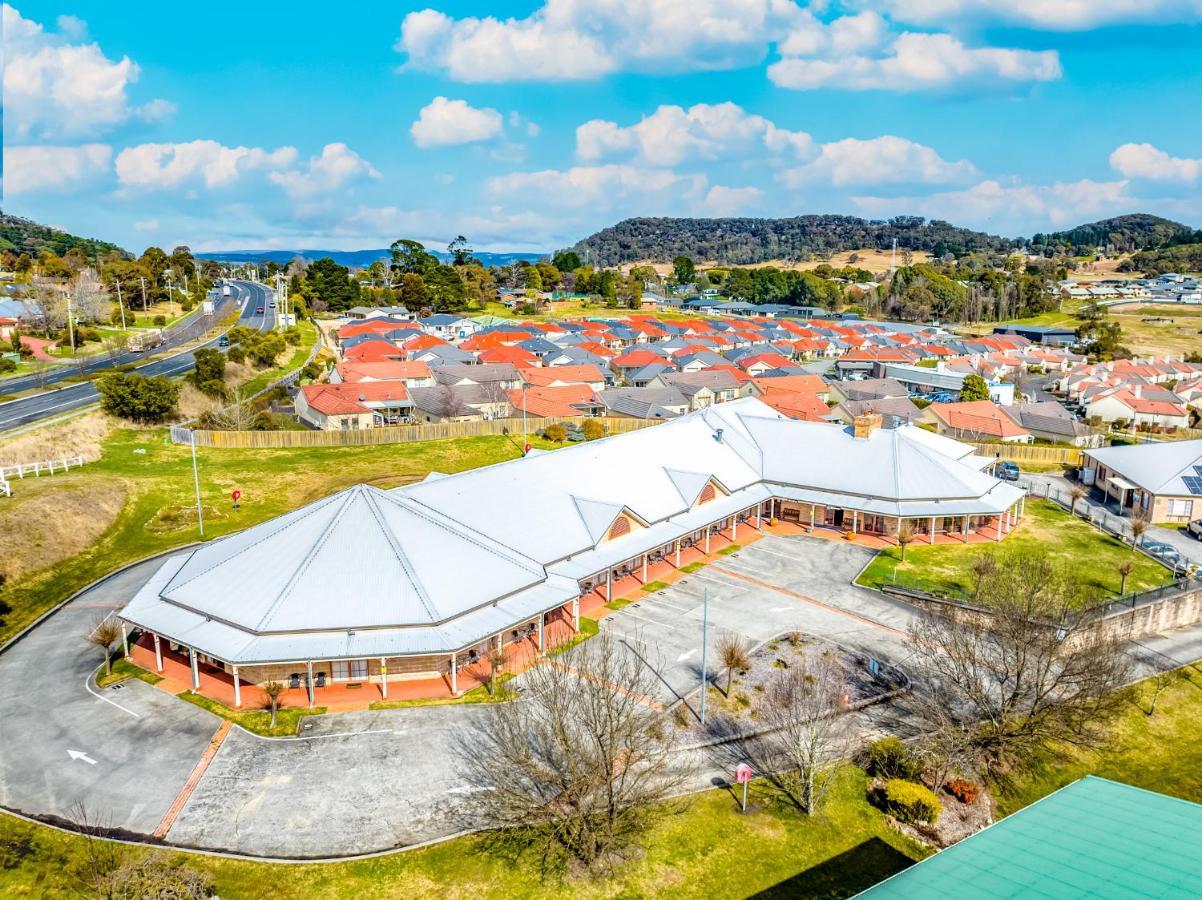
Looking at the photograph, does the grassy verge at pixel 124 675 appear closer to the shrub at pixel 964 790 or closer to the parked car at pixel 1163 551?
the shrub at pixel 964 790

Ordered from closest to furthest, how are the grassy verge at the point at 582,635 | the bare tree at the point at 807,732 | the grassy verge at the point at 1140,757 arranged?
the bare tree at the point at 807,732 → the grassy verge at the point at 1140,757 → the grassy verge at the point at 582,635

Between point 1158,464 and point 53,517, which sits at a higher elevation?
point 53,517

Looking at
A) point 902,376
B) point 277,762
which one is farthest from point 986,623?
point 902,376

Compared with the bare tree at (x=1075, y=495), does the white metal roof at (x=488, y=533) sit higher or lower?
higher

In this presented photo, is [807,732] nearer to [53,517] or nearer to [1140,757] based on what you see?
[1140,757]

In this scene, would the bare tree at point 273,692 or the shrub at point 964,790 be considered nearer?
the shrub at point 964,790

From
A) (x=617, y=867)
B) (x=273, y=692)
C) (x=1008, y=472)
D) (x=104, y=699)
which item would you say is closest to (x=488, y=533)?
(x=273, y=692)

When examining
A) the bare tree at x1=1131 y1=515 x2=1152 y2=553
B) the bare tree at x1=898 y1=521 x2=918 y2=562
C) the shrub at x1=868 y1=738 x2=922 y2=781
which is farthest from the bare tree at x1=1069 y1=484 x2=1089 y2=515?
the shrub at x1=868 y1=738 x2=922 y2=781

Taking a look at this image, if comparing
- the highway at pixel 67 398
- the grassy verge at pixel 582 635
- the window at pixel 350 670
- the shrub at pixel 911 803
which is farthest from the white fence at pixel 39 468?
the shrub at pixel 911 803
